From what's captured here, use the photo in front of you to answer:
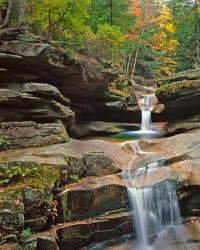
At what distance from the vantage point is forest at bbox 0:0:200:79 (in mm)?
16828

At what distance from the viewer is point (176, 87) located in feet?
62.5

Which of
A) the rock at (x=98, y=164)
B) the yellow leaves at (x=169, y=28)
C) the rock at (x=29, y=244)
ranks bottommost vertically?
the rock at (x=29, y=244)

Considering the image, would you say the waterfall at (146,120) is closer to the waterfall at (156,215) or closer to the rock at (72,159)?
the rock at (72,159)

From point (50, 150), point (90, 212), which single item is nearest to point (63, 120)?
point (50, 150)

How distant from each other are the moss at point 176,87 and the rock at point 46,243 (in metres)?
12.0

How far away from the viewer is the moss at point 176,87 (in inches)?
738

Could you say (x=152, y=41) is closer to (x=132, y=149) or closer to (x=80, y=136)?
(x=80, y=136)

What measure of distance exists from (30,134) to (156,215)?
210 inches

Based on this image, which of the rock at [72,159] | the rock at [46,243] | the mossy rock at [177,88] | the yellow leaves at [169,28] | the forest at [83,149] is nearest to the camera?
the rock at [46,243]

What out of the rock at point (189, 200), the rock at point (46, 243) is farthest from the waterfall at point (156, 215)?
the rock at point (46, 243)

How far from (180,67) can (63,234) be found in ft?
105


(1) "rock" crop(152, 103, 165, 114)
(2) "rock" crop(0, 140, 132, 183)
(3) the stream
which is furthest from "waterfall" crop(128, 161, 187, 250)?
(1) "rock" crop(152, 103, 165, 114)

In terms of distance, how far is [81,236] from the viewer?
10.3 meters

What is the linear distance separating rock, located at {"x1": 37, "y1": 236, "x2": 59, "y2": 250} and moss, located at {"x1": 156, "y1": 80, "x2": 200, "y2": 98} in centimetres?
1203
